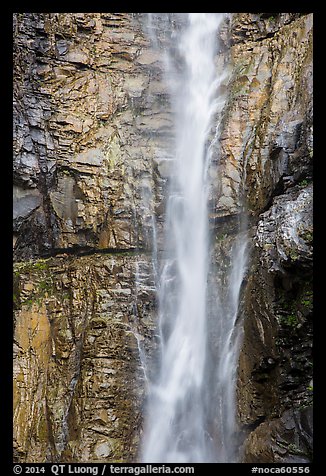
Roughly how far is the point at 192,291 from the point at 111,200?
2197 mm

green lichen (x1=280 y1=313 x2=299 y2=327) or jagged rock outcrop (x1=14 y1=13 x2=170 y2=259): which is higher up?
jagged rock outcrop (x1=14 y1=13 x2=170 y2=259)

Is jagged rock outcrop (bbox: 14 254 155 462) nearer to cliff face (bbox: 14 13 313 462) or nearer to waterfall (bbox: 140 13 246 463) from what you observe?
cliff face (bbox: 14 13 313 462)

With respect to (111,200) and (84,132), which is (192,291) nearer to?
(111,200)

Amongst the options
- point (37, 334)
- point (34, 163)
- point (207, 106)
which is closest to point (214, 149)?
point (207, 106)

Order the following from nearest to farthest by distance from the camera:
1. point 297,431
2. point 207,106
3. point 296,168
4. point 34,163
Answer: point 297,431 → point 296,168 → point 34,163 → point 207,106

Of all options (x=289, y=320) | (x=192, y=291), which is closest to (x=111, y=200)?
(x=192, y=291)

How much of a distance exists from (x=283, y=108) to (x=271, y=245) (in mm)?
2512

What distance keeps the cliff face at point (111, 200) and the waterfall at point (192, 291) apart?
0.24m

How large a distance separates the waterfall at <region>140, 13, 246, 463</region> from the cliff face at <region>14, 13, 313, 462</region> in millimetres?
240

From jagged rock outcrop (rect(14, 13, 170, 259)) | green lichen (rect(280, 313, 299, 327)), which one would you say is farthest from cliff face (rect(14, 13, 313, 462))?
green lichen (rect(280, 313, 299, 327))

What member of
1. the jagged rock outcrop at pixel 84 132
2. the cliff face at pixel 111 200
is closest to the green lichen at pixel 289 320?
the cliff face at pixel 111 200

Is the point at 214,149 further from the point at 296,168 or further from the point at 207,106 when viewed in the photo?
the point at 296,168

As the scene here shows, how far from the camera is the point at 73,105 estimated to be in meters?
8.29

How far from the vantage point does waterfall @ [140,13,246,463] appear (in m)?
7.08
